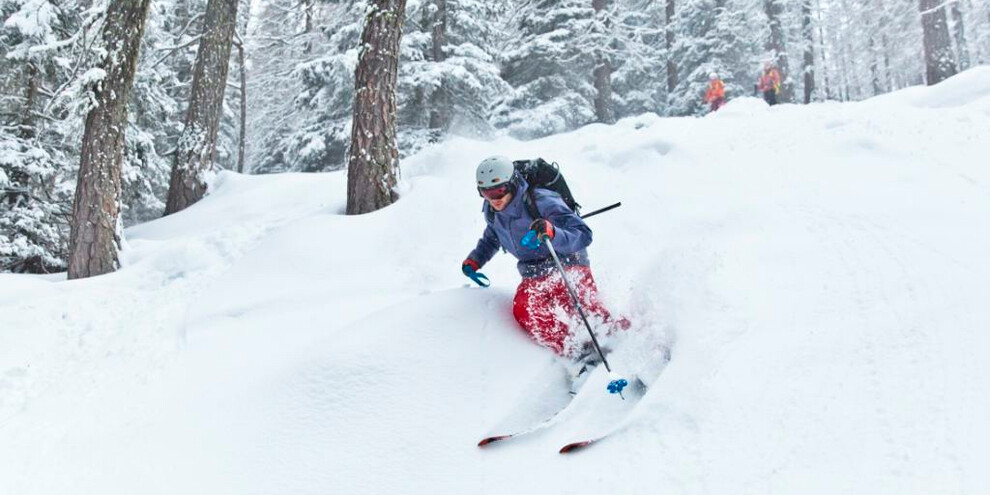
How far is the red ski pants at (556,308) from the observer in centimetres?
455

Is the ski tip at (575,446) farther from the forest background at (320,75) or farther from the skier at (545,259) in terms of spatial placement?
the forest background at (320,75)

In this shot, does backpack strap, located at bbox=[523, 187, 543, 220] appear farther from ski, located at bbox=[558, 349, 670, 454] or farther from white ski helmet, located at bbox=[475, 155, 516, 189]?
ski, located at bbox=[558, 349, 670, 454]

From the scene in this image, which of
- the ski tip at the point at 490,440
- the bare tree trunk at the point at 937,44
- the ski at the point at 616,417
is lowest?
the ski tip at the point at 490,440

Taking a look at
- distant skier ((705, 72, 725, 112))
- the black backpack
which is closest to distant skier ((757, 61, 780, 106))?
distant skier ((705, 72, 725, 112))

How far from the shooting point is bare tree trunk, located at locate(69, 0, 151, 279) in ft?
22.3

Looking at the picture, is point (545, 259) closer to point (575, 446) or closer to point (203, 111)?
point (575, 446)

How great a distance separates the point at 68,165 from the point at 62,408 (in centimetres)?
864

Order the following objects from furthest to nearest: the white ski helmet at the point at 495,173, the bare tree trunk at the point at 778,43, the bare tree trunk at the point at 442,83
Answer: the bare tree trunk at the point at 778,43 < the bare tree trunk at the point at 442,83 < the white ski helmet at the point at 495,173

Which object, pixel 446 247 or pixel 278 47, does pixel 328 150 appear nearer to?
pixel 446 247

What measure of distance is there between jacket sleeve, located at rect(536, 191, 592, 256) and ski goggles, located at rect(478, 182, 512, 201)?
277mm

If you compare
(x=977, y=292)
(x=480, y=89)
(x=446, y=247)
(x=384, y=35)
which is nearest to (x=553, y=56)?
(x=480, y=89)

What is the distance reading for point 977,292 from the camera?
3525 millimetres

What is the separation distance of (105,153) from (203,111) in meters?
3.66

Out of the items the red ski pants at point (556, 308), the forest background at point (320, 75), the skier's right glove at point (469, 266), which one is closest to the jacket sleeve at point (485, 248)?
the skier's right glove at point (469, 266)
